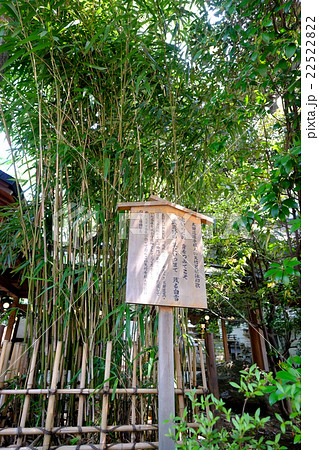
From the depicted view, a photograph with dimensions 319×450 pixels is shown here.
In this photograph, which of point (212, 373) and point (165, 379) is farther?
point (212, 373)

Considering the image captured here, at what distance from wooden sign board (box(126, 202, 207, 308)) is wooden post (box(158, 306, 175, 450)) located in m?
0.10

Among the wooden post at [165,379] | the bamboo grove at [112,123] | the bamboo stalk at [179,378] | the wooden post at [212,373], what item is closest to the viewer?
the wooden post at [165,379]

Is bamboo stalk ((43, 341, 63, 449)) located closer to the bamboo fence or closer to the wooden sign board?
the bamboo fence

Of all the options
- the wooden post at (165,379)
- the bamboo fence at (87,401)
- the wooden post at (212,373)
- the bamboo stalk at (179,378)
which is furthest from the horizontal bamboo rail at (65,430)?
the wooden post at (212,373)

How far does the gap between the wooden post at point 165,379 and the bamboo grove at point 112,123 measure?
0.84ft

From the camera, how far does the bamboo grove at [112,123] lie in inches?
69.3

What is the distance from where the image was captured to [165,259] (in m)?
1.53

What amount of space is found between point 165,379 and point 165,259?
0.57m

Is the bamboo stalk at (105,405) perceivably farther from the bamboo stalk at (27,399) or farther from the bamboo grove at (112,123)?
the bamboo stalk at (27,399)

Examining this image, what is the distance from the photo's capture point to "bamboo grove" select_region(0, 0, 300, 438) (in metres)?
1.76

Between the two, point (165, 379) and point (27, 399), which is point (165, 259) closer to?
Answer: point (165, 379)

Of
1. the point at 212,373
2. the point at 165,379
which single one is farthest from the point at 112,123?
the point at 212,373
